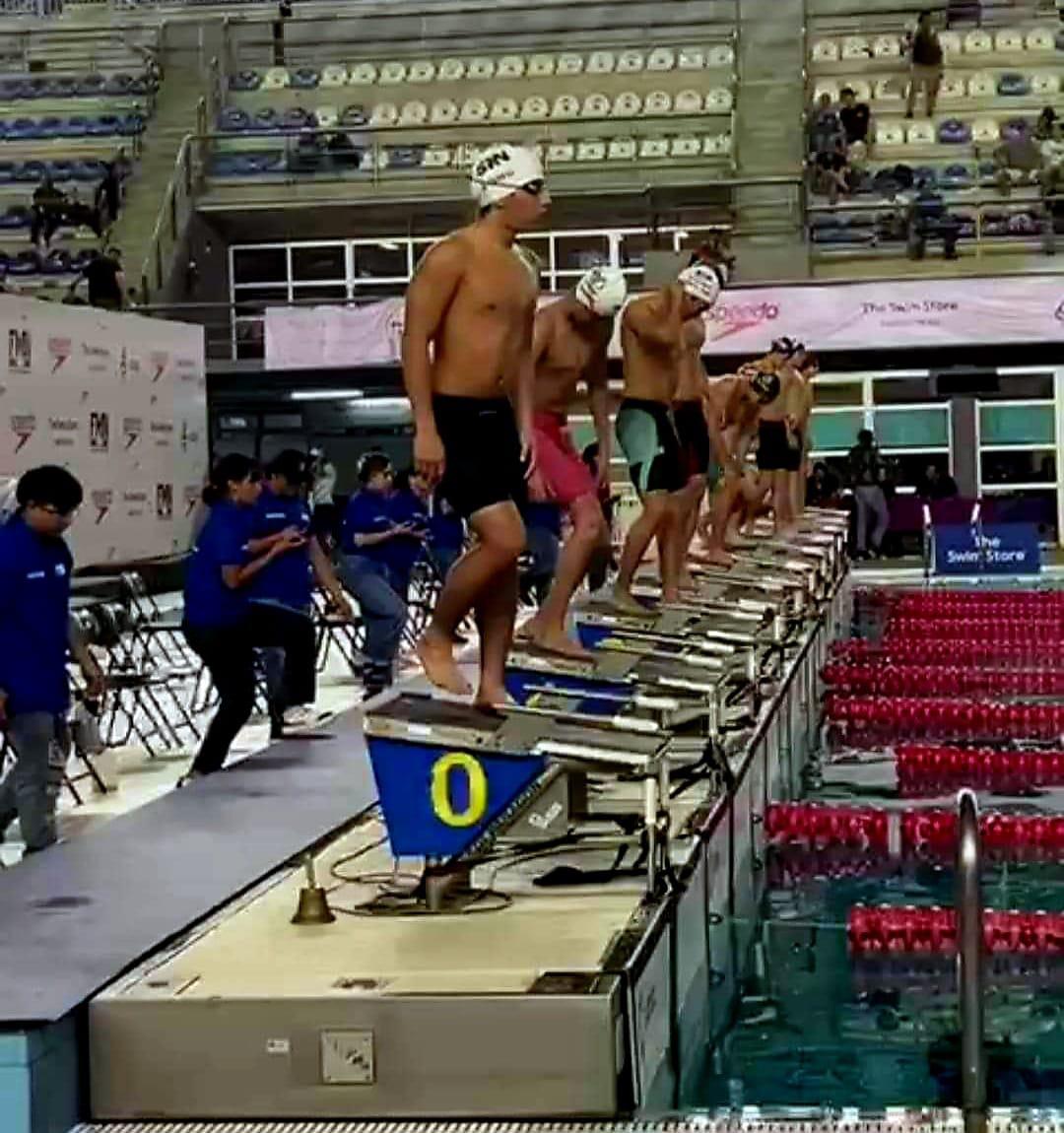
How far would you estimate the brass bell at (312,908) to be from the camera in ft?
15.0

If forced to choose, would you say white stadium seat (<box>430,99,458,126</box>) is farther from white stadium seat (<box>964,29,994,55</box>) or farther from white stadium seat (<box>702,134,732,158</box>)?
white stadium seat (<box>964,29,994,55</box>)

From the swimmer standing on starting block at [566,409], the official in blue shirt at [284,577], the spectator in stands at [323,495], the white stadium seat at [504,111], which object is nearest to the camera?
the swimmer standing on starting block at [566,409]

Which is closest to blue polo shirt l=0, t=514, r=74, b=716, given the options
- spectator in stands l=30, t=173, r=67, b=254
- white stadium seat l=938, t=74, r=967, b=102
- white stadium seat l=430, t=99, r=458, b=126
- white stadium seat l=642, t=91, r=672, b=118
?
spectator in stands l=30, t=173, r=67, b=254

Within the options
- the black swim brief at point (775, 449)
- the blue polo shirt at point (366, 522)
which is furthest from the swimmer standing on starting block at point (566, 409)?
the black swim brief at point (775, 449)

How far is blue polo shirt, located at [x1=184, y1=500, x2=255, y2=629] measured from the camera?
8477 mm

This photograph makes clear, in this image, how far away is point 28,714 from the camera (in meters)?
6.36

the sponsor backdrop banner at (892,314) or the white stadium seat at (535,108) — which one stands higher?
the white stadium seat at (535,108)

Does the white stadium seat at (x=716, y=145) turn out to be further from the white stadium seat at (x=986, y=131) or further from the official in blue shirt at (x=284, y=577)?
the official in blue shirt at (x=284, y=577)

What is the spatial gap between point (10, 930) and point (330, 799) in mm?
1833

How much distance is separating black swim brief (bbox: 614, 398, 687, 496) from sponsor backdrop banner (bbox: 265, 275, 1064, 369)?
11.8 meters

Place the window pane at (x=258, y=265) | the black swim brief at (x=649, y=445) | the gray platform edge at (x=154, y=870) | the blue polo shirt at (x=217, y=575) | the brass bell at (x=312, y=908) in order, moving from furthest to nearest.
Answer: the window pane at (x=258, y=265), the blue polo shirt at (x=217, y=575), the black swim brief at (x=649, y=445), the brass bell at (x=312, y=908), the gray platform edge at (x=154, y=870)

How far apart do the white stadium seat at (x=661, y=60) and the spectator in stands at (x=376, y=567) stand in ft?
58.3

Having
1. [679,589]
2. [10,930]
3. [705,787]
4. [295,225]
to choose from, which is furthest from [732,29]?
[10,930]

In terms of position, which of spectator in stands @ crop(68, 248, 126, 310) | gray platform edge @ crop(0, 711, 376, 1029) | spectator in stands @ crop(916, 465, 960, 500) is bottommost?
gray platform edge @ crop(0, 711, 376, 1029)
